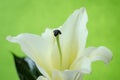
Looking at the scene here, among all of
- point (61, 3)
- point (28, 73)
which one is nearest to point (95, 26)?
point (61, 3)

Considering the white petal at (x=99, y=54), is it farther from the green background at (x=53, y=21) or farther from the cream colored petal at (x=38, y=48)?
the green background at (x=53, y=21)

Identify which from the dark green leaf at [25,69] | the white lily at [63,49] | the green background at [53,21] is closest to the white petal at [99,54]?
the white lily at [63,49]

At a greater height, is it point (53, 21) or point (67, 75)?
point (53, 21)

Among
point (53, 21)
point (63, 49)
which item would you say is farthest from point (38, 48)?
point (53, 21)

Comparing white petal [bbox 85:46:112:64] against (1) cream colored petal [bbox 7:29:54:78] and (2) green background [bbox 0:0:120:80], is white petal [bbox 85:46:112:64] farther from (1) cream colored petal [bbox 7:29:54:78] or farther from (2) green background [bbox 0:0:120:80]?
(2) green background [bbox 0:0:120:80]

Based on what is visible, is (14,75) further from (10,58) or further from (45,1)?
(45,1)

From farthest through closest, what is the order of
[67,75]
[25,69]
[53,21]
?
[53,21] → [25,69] → [67,75]

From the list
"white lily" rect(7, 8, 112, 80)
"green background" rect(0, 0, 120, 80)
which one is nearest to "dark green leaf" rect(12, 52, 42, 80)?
"white lily" rect(7, 8, 112, 80)

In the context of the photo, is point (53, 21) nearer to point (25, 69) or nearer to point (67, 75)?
point (25, 69)
